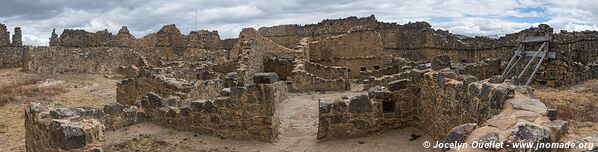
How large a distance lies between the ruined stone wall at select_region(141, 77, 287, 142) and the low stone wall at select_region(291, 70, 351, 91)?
31.3ft

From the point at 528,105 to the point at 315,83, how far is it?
15701 millimetres

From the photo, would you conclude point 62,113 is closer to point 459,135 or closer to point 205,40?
point 459,135

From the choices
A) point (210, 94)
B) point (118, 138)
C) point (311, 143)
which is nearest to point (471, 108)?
point (311, 143)

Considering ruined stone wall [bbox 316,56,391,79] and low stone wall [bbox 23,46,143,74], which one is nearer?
ruined stone wall [bbox 316,56,391,79]

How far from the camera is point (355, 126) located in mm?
11812

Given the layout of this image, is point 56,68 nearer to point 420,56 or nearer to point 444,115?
point 420,56

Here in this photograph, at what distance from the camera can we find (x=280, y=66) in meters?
27.2

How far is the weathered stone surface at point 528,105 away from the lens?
710 centimetres

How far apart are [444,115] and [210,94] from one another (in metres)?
10.4

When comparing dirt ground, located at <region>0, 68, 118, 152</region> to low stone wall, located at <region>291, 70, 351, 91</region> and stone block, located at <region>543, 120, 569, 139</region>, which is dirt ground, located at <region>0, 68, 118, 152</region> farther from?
stone block, located at <region>543, 120, 569, 139</region>

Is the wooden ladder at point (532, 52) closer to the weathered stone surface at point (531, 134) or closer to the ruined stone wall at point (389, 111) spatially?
the ruined stone wall at point (389, 111)

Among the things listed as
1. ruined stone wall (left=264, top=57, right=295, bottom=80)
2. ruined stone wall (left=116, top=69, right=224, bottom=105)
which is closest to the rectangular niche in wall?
ruined stone wall (left=116, top=69, right=224, bottom=105)

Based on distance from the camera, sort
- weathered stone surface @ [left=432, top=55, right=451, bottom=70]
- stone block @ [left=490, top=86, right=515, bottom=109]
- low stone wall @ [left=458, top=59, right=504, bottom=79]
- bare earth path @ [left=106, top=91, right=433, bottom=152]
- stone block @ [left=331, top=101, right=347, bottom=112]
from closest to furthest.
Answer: stone block @ [left=490, top=86, right=515, bottom=109]
bare earth path @ [left=106, top=91, right=433, bottom=152]
stone block @ [left=331, top=101, right=347, bottom=112]
weathered stone surface @ [left=432, top=55, right=451, bottom=70]
low stone wall @ [left=458, top=59, right=504, bottom=79]

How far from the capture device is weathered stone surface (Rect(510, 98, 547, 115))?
7102mm
